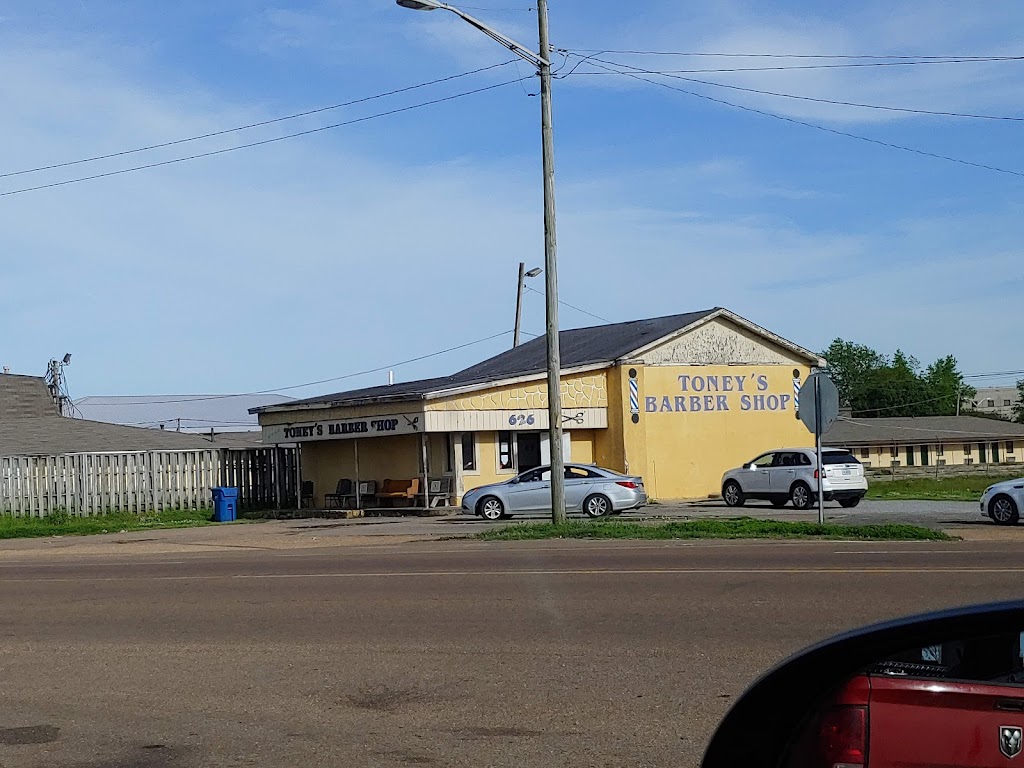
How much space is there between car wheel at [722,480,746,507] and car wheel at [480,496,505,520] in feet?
22.7

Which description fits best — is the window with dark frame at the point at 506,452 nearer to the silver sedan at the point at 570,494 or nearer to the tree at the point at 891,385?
the silver sedan at the point at 570,494

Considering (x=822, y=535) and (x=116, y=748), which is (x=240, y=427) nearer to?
(x=822, y=535)

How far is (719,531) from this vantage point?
2355 cm

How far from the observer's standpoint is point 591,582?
50.1ft

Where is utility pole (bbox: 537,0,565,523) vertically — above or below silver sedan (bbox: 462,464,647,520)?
above

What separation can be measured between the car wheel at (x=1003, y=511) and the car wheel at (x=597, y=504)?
29.5ft

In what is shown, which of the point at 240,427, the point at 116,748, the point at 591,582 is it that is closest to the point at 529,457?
the point at 591,582

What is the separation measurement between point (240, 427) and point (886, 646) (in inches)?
3643

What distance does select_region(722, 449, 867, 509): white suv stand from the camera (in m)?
32.2

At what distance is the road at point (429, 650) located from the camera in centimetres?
767

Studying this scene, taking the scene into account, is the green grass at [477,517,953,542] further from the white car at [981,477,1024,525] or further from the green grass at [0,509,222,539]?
the green grass at [0,509,222,539]

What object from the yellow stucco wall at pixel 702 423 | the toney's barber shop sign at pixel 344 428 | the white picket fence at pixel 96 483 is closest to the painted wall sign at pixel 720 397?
the yellow stucco wall at pixel 702 423

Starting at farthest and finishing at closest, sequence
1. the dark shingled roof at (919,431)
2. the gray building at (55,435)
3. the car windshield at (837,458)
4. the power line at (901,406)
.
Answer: the power line at (901,406) < the dark shingled roof at (919,431) < the gray building at (55,435) < the car windshield at (837,458)

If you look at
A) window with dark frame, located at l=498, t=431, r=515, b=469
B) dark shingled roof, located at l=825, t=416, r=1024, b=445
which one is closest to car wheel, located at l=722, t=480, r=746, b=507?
window with dark frame, located at l=498, t=431, r=515, b=469
